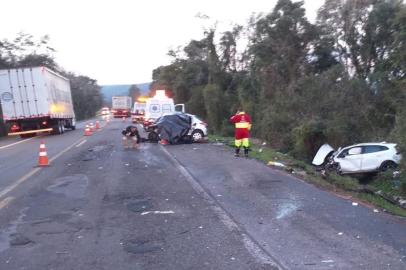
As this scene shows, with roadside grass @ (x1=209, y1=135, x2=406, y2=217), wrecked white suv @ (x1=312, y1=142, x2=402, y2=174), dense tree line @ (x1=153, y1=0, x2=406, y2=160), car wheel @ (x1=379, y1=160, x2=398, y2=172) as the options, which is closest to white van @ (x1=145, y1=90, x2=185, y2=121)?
dense tree line @ (x1=153, y1=0, x2=406, y2=160)

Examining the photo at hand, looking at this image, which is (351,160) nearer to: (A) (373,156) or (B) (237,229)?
(A) (373,156)

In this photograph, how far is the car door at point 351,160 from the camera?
1938cm

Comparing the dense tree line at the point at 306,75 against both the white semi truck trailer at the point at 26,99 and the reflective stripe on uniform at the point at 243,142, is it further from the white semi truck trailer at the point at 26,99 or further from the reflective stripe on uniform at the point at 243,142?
the white semi truck trailer at the point at 26,99

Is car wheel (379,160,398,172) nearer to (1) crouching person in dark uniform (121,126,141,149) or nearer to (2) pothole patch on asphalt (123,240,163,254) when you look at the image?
(1) crouching person in dark uniform (121,126,141,149)

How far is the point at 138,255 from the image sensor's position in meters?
6.40

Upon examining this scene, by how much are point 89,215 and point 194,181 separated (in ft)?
12.6

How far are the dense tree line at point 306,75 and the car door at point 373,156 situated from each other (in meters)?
1.28

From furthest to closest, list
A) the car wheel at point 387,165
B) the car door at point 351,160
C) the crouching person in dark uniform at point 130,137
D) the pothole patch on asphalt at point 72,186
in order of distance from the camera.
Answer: the crouching person in dark uniform at point 130,137 < the car door at point 351,160 < the car wheel at point 387,165 < the pothole patch on asphalt at point 72,186

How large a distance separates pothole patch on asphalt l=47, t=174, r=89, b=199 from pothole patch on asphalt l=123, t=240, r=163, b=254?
387 cm

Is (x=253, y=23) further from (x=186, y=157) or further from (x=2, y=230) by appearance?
(x=2, y=230)

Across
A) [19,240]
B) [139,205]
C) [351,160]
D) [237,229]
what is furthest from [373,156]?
[19,240]

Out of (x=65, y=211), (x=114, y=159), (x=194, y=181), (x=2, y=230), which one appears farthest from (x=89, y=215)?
(x=114, y=159)

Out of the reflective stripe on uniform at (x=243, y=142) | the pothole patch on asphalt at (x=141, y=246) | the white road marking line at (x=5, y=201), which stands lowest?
the reflective stripe on uniform at (x=243, y=142)

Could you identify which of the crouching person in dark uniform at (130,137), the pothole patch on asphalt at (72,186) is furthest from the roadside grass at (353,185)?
the crouching person in dark uniform at (130,137)
